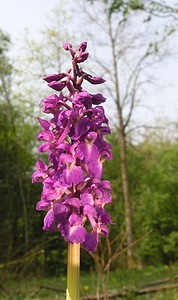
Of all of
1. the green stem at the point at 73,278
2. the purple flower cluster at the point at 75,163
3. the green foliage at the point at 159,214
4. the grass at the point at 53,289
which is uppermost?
the green foliage at the point at 159,214

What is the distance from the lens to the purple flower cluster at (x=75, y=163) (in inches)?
44.9

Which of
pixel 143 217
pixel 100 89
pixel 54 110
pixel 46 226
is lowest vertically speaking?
pixel 46 226

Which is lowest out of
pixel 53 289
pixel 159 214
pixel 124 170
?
pixel 53 289

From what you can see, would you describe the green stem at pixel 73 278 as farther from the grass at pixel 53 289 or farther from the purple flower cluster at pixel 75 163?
the grass at pixel 53 289

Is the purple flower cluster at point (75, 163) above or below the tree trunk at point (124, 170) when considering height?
below

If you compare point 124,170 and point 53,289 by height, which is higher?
point 124,170

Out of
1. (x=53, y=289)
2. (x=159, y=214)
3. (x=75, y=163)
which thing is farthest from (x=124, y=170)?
(x=75, y=163)

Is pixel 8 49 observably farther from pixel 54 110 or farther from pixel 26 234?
pixel 54 110

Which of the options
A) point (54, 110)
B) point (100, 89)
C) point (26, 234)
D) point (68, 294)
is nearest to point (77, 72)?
point (54, 110)

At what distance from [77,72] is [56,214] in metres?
0.45

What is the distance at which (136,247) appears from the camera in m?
20.2

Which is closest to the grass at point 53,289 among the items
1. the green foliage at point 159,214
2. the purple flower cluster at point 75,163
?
the purple flower cluster at point 75,163

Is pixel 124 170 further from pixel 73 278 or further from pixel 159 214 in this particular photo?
pixel 73 278

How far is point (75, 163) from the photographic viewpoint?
1.17 metres
